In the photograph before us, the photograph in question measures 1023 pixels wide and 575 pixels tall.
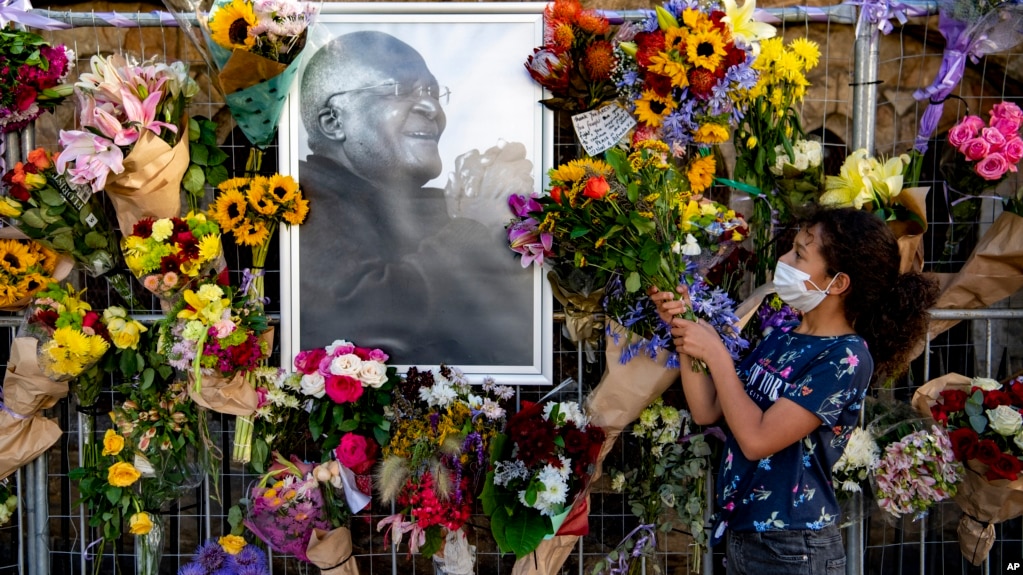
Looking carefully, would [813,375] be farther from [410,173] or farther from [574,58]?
[410,173]

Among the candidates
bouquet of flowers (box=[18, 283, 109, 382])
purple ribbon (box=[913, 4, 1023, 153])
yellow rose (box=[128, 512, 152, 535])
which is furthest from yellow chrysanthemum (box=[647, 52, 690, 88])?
yellow rose (box=[128, 512, 152, 535])

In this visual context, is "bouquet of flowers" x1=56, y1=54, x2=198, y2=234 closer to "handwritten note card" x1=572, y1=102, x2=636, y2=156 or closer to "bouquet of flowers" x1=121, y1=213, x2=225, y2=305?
"bouquet of flowers" x1=121, y1=213, x2=225, y2=305

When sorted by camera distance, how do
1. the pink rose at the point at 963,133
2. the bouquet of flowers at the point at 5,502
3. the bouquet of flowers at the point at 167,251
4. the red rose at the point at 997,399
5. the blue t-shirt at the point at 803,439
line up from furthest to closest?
the bouquet of flowers at the point at 5,502, the pink rose at the point at 963,133, the red rose at the point at 997,399, the bouquet of flowers at the point at 167,251, the blue t-shirt at the point at 803,439

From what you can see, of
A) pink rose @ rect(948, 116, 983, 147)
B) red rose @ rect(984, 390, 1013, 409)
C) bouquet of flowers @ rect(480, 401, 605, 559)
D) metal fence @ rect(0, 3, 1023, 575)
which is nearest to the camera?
bouquet of flowers @ rect(480, 401, 605, 559)

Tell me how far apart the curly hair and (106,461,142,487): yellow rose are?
2.41m

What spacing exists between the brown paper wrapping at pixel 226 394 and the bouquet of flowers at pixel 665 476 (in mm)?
1389

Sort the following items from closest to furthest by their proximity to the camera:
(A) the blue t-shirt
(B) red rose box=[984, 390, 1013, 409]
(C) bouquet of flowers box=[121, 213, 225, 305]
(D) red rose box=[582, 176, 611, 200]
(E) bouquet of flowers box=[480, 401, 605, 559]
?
1. (A) the blue t-shirt
2. (D) red rose box=[582, 176, 611, 200]
3. (E) bouquet of flowers box=[480, 401, 605, 559]
4. (C) bouquet of flowers box=[121, 213, 225, 305]
5. (B) red rose box=[984, 390, 1013, 409]

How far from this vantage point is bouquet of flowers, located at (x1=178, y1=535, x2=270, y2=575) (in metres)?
2.84

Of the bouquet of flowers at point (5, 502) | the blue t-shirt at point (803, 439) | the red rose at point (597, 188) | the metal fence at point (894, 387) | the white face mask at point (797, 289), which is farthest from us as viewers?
the metal fence at point (894, 387)

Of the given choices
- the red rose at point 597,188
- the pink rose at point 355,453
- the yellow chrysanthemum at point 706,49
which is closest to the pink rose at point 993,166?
the yellow chrysanthemum at point 706,49

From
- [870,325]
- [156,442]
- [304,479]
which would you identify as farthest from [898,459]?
[156,442]

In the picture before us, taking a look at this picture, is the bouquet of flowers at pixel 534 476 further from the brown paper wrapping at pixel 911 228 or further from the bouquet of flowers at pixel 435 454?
the brown paper wrapping at pixel 911 228

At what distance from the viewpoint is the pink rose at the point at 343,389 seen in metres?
2.72

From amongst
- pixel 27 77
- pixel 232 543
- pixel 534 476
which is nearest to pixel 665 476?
pixel 534 476
